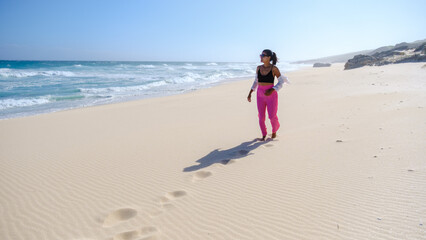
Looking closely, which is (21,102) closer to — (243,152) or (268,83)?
(243,152)

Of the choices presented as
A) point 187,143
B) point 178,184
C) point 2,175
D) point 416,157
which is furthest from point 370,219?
point 2,175

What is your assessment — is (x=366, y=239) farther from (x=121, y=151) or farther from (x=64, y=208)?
(x=121, y=151)

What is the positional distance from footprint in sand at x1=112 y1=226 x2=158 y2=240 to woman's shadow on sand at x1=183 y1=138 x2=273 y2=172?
1566mm

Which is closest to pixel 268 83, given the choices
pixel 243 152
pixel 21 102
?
pixel 243 152

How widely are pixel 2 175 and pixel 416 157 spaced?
21.4ft

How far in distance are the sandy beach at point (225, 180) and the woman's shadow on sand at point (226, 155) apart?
0.04 m

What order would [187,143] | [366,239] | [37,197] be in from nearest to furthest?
[366,239]
[37,197]
[187,143]

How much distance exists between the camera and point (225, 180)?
3.63 m

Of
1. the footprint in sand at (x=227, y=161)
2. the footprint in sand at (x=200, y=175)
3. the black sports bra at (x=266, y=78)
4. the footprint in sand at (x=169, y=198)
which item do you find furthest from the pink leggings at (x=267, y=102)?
the footprint in sand at (x=169, y=198)

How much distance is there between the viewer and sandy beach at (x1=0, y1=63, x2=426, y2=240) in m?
2.54

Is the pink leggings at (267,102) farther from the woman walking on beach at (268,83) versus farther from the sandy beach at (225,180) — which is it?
the sandy beach at (225,180)

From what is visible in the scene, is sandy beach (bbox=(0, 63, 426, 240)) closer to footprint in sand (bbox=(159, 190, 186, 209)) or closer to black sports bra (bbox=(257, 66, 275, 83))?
footprint in sand (bbox=(159, 190, 186, 209))

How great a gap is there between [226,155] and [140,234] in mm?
2422

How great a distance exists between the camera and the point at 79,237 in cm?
257
